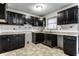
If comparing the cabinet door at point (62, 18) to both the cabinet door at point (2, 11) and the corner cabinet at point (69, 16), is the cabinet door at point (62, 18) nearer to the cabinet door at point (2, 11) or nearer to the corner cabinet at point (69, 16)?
the corner cabinet at point (69, 16)

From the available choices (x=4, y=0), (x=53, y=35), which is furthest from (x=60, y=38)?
(x=4, y=0)

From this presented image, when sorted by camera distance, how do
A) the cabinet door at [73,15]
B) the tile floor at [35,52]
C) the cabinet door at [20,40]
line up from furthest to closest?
the cabinet door at [20,40]
the tile floor at [35,52]
the cabinet door at [73,15]

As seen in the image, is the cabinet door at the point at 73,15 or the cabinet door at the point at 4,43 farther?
the cabinet door at the point at 4,43

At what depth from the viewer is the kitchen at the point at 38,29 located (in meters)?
2.02

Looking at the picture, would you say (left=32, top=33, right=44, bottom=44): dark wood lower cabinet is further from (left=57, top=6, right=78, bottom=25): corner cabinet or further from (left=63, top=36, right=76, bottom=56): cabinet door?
(left=63, top=36, right=76, bottom=56): cabinet door

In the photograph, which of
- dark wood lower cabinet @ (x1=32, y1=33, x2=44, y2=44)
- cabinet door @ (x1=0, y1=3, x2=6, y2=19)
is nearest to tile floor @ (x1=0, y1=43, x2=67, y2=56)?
dark wood lower cabinet @ (x1=32, y1=33, x2=44, y2=44)

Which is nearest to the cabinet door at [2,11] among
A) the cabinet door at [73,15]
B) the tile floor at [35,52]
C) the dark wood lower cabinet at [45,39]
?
the tile floor at [35,52]

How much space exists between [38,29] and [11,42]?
7.14 feet

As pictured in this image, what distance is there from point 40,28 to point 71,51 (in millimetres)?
2714

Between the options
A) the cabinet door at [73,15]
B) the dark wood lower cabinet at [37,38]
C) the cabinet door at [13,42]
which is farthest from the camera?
the dark wood lower cabinet at [37,38]

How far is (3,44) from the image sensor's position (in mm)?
2125

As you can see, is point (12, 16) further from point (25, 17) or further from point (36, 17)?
point (36, 17)

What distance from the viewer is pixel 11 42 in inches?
92.1

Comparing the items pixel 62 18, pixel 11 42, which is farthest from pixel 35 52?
pixel 62 18
